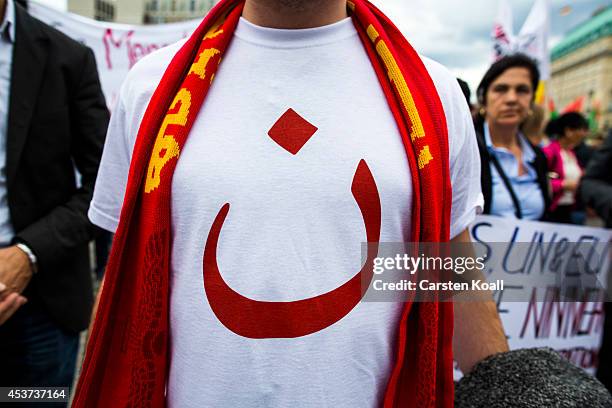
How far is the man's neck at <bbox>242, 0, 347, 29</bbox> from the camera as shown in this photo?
99 centimetres

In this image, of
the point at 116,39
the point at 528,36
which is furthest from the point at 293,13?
the point at 528,36

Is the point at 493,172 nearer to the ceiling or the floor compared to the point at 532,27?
nearer to the floor

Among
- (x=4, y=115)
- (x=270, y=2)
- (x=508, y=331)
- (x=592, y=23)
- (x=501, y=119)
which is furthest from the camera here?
(x=592, y=23)

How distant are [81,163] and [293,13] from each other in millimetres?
1158

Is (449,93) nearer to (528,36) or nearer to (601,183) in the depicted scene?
(601,183)

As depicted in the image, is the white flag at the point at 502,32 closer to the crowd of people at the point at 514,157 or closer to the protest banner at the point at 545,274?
the crowd of people at the point at 514,157

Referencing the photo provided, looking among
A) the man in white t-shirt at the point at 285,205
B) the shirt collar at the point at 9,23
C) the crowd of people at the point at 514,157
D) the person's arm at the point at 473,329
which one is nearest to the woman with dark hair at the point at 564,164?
the crowd of people at the point at 514,157

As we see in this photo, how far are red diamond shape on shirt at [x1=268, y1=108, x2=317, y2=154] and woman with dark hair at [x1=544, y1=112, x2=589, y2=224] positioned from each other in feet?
8.21

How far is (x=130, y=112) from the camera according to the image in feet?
3.49

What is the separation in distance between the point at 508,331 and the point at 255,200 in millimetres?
2238

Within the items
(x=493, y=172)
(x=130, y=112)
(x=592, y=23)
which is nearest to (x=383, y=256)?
(x=130, y=112)

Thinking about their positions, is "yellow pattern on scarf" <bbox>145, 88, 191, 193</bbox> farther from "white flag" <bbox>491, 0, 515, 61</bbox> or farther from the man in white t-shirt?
"white flag" <bbox>491, 0, 515, 61</bbox>

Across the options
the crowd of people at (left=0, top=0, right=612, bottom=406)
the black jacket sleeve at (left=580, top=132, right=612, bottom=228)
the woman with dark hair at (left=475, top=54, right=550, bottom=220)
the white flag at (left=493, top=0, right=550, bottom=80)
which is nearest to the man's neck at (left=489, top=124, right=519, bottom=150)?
the woman with dark hair at (left=475, top=54, right=550, bottom=220)

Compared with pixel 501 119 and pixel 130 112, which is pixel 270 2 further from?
pixel 501 119
